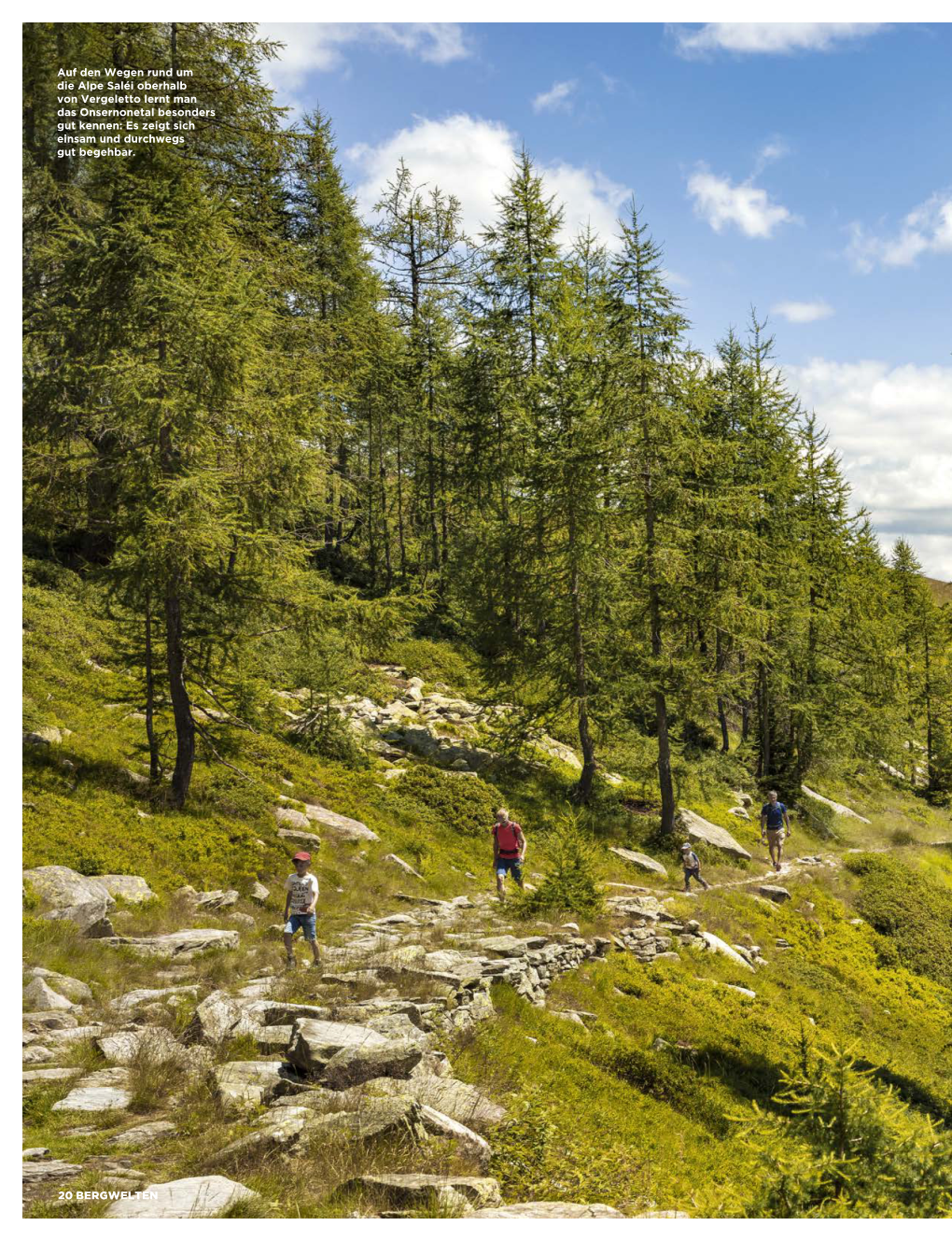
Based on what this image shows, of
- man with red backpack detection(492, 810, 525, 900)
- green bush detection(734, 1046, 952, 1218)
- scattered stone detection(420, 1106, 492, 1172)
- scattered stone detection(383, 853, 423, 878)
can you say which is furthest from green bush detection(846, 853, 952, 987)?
scattered stone detection(420, 1106, 492, 1172)

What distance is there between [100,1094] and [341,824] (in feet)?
31.0

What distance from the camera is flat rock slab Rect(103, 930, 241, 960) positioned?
8945 millimetres

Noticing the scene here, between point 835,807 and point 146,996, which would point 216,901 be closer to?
point 146,996

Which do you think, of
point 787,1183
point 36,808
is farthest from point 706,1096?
point 36,808

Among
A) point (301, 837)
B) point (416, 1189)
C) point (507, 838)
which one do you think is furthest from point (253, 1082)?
point (507, 838)

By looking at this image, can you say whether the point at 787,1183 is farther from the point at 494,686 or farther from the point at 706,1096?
the point at 494,686

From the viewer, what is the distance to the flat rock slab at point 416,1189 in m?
4.68

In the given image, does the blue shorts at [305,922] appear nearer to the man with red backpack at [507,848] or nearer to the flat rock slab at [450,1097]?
the flat rock slab at [450,1097]

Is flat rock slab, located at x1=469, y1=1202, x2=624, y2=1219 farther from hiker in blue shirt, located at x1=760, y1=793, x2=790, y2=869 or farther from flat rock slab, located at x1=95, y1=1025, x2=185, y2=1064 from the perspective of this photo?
hiker in blue shirt, located at x1=760, y1=793, x2=790, y2=869

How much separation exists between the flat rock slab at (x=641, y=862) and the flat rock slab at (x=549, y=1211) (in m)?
13.3

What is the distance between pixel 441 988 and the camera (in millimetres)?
8500

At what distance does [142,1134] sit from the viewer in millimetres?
5266

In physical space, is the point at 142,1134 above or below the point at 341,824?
above

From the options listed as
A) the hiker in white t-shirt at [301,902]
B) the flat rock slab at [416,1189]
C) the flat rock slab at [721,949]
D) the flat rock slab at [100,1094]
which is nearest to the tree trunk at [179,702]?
the hiker in white t-shirt at [301,902]
